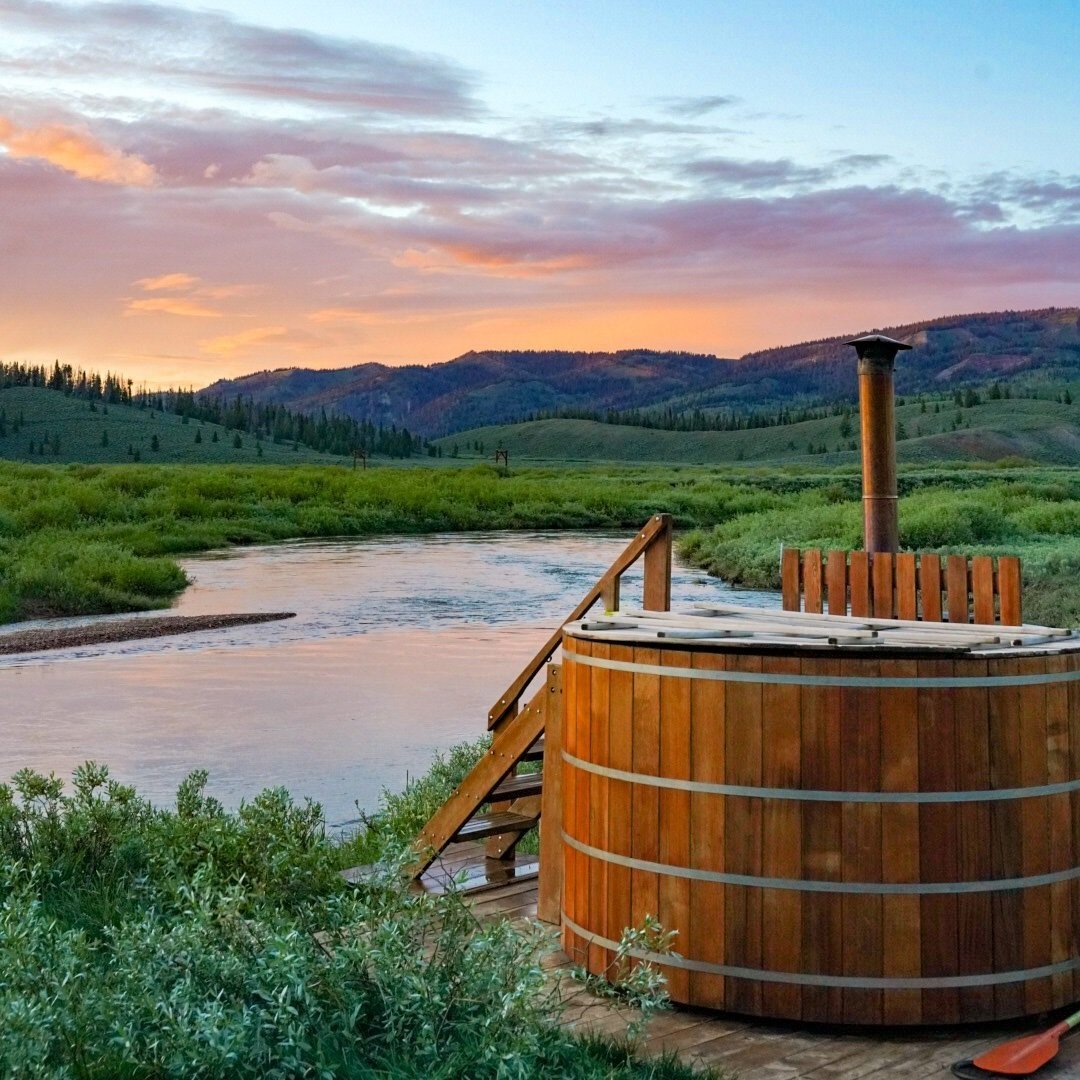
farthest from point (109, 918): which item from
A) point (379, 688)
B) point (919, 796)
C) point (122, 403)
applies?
point (122, 403)

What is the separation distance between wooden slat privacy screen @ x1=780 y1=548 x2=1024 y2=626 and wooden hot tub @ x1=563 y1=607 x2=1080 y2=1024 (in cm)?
140

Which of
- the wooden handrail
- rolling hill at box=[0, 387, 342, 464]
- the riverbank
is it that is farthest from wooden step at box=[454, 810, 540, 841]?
rolling hill at box=[0, 387, 342, 464]

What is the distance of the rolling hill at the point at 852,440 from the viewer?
130 meters

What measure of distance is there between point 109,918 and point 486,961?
8.25 ft

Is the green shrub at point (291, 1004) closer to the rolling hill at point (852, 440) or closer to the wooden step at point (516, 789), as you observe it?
the wooden step at point (516, 789)

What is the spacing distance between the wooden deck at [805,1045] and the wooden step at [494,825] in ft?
5.59

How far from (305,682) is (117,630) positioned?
5.82 m

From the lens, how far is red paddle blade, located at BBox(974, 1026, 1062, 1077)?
428 cm

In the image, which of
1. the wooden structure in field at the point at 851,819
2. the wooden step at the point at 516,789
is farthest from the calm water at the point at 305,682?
the wooden structure in field at the point at 851,819

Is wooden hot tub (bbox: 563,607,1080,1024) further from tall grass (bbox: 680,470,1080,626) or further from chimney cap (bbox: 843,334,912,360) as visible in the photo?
tall grass (bbox: 680,470,1080,626)

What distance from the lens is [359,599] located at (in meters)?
24.8

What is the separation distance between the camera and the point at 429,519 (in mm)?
50719

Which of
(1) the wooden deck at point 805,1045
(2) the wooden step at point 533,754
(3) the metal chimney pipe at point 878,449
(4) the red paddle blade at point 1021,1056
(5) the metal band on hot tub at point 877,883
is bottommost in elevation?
(1) the wooden deck at point 805,1045

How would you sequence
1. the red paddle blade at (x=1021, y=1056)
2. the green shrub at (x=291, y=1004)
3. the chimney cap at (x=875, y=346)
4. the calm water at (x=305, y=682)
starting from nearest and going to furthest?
the green shrub at (x=291, y=1004) < the red paddle blade at (x=1021, y=1056) < the chimney cap at (x=875, y=346) < the calm water at (x=305, y=682)
